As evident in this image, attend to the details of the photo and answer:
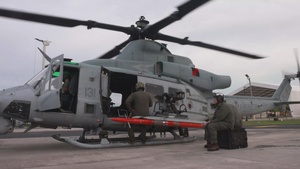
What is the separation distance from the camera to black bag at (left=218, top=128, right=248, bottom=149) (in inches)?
257

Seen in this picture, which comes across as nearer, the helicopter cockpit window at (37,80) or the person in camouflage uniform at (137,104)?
the helicopter cockpit window at (37,80)

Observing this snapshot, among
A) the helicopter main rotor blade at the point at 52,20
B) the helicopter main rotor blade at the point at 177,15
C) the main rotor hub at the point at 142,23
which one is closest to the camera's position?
the helicopter main rotor blade at the point at 52,20

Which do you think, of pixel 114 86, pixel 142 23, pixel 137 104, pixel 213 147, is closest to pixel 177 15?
pixel 142 23

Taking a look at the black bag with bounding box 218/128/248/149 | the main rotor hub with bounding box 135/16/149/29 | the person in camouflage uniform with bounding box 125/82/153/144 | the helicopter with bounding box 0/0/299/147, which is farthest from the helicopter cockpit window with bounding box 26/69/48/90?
the black bag with bounding box 218/128/248/149

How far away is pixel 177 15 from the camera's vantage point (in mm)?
7250

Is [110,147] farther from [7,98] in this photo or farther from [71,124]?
[7,98]

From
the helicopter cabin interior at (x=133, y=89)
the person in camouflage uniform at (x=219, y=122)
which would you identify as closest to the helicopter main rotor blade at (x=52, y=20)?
the helicopter cabin interior at (x=133, y=89)

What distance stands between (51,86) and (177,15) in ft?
12.2

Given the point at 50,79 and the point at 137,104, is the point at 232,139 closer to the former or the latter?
the point at 137,104

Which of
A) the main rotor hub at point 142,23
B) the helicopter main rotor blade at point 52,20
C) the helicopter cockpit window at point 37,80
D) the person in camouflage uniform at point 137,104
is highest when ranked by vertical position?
the main rotor hub at point 142,23

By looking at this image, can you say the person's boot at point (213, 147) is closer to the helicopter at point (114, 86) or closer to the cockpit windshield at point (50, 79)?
the helicopter at point (114, 86)

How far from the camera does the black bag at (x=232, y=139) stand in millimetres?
6539

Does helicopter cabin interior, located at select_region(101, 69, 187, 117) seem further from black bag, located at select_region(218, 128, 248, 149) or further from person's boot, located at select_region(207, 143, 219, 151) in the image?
person's boot, located at select_region(207, 143, 219, 151)

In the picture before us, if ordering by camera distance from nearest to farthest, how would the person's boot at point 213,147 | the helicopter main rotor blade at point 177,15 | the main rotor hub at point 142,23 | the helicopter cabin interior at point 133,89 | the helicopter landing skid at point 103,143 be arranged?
the person's boot at point 213,147
the helicopter main rotor blade at point 177,15
the helicopter landing skid at point 103,143
the helicopter cabin interior at point 133,89
the main rotor hub at point 142,23
